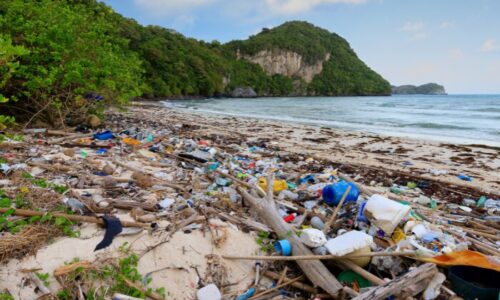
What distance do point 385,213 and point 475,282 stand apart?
926 mm

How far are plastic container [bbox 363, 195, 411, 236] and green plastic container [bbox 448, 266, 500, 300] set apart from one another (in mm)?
704

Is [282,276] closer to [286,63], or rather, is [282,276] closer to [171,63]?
[171,63]

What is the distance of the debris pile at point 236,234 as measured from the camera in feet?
7.95

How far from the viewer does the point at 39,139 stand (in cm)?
653

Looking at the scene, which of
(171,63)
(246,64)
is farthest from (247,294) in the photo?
(246,64)

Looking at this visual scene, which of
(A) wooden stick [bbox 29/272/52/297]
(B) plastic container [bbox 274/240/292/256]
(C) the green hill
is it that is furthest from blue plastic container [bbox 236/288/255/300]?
(C) the green hill

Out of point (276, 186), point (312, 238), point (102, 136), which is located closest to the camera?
point (312, 238)

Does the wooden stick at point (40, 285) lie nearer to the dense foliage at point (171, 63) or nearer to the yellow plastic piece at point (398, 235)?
the yellow plastic piece at point (398, 235)

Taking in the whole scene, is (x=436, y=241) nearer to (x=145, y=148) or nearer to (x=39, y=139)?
(x=145, y=148)

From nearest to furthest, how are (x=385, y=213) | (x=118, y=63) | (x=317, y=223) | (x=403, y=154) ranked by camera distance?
1. (x=385, y=213)
2. (x=317, y=223)
3. (x=118, y=63)
4. (x=403, y=154)

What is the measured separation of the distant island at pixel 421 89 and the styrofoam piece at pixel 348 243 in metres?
163

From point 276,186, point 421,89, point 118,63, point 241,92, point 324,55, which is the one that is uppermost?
point 324,55

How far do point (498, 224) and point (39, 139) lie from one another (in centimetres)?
812

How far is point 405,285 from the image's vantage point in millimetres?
2287
